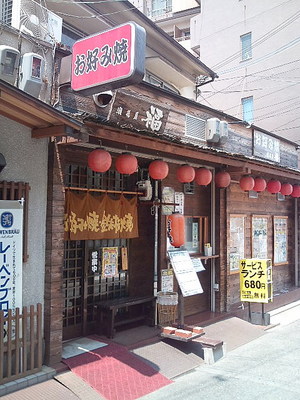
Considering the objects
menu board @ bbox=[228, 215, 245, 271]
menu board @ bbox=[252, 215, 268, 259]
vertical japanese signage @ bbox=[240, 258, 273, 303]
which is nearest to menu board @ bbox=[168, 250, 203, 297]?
vertical japanese signage @ bbox=[240, 258, 273, 303]

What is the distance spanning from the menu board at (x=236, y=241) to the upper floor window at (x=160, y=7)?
74.4ft

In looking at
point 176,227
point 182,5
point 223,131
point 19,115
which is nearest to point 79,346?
point 176,227

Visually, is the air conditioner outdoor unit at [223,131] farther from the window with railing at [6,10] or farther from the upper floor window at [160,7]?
the upper floor window at [160,7]

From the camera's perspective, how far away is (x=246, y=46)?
24438 mm

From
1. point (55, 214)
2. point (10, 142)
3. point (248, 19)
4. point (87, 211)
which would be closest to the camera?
point (10, 142)

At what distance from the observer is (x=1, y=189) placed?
6.49 m

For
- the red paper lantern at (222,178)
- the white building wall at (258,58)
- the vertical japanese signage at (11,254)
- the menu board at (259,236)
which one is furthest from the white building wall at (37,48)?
the white building wall at (258,58)

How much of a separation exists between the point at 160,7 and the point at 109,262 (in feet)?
88.6

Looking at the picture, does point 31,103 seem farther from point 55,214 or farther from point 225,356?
point 225,356

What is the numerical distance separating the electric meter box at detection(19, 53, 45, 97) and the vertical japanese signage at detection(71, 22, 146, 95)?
632mm

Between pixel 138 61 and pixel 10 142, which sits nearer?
pixel 138 61

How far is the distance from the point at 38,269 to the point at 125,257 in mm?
3028

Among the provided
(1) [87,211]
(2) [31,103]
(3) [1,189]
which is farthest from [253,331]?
(2) [31,103]

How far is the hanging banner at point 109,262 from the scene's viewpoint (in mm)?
9172
